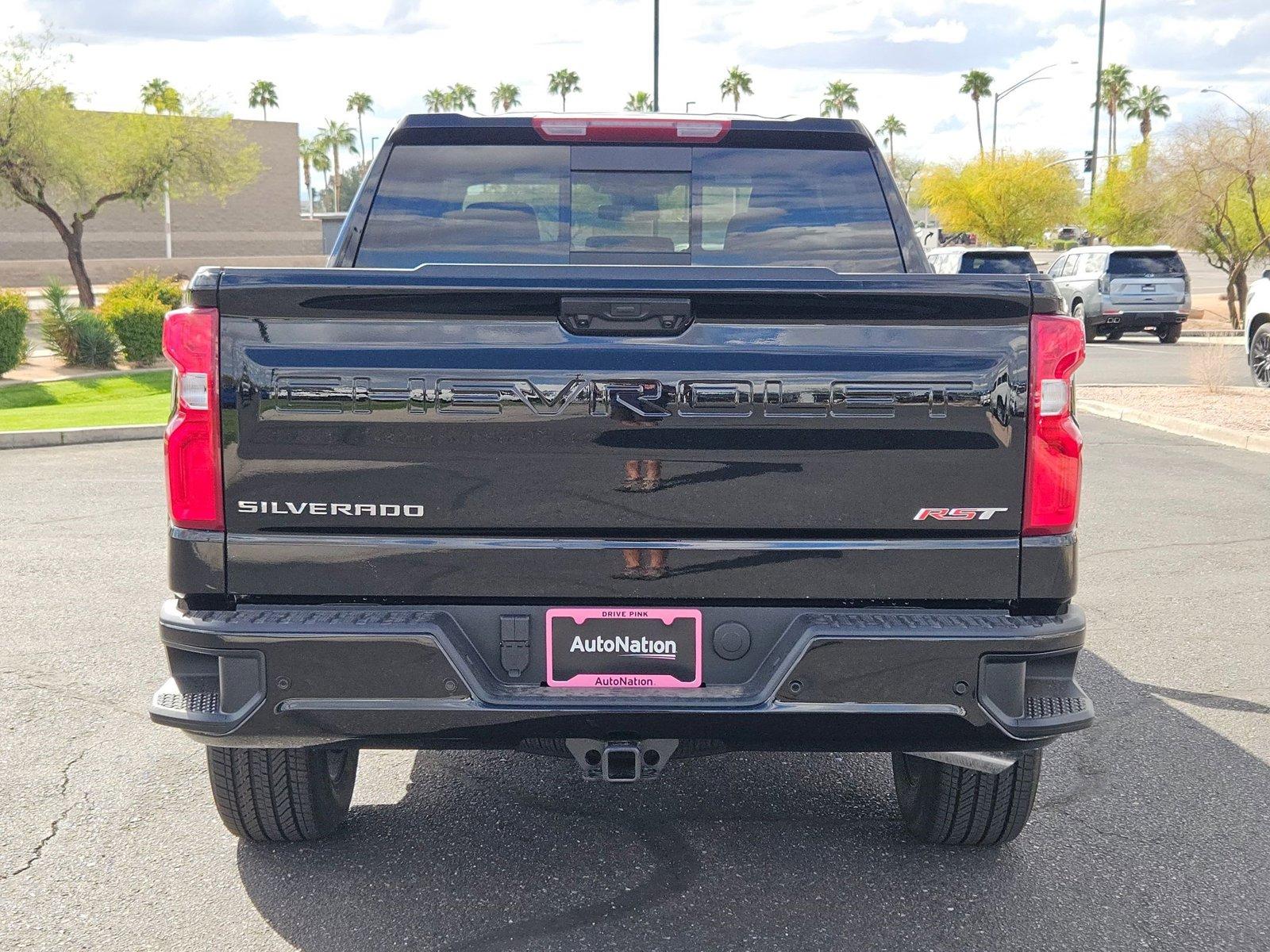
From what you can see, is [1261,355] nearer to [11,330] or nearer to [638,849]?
[638,849]

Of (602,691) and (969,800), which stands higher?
(602,691)

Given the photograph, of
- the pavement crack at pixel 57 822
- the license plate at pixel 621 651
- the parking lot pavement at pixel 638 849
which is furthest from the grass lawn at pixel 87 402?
the license plate at pixel 621 651

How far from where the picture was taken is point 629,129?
4199 millimetres

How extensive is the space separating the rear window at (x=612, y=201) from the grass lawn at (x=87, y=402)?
35.6 feet

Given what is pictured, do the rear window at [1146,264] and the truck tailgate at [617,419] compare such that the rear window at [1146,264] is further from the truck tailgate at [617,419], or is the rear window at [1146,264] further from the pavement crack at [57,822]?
the truck tailgate at [617,419]

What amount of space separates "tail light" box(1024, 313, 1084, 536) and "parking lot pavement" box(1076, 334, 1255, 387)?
12.9 m

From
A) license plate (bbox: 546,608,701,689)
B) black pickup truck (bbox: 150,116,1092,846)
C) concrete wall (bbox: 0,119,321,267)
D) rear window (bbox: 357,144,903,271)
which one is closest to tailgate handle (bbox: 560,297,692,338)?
black pickup truck (bbox: 150,116,1092,846)

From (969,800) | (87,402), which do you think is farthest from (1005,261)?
(969,800)

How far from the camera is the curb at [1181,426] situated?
13273 millimetres

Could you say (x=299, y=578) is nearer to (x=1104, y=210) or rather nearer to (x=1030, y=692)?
(x=1030, y=692)

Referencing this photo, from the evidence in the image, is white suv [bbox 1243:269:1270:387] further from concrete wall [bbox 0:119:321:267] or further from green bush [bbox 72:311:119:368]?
concrete wall [bbox 0:119:321:267]

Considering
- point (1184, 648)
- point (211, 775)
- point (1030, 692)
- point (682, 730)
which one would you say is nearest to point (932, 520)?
point (1030, 692)

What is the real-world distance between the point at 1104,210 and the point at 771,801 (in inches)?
1854

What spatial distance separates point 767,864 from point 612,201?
213cm
